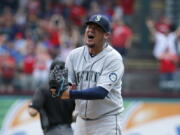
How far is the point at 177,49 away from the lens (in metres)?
13.8

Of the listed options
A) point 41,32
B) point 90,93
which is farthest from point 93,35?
point 41,32

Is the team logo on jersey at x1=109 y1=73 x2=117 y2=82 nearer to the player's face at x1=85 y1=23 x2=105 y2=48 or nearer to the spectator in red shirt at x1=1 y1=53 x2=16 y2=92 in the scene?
the player's face at x1=85 y1=23 x2=105 y2=48

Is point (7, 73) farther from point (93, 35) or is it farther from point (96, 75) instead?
point (93, 35)

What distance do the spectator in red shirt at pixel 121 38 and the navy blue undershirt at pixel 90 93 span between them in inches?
288

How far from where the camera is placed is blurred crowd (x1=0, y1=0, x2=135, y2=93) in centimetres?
1221

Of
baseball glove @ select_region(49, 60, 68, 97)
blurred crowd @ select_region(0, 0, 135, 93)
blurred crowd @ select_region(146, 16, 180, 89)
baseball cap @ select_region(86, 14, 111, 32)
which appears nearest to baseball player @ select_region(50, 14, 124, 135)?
baseball cap @ select_region(86, 14, 111, 32)

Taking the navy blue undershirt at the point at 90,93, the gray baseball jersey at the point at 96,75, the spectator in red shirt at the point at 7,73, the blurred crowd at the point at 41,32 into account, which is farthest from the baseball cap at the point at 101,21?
the spectator in red shirt at the point at 7,73

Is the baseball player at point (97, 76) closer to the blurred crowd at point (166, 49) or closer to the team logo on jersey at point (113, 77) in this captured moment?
the team logo on jersey at point (113, 77)

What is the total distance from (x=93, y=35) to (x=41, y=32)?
324 inches

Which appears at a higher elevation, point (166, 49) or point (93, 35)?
point (93, 35)

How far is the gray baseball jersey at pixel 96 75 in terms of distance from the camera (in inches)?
248

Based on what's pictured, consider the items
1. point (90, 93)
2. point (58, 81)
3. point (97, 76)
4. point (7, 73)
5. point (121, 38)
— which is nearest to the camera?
point (58, 81)

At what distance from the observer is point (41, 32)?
47.0ft

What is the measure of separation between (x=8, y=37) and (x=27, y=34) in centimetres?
46
